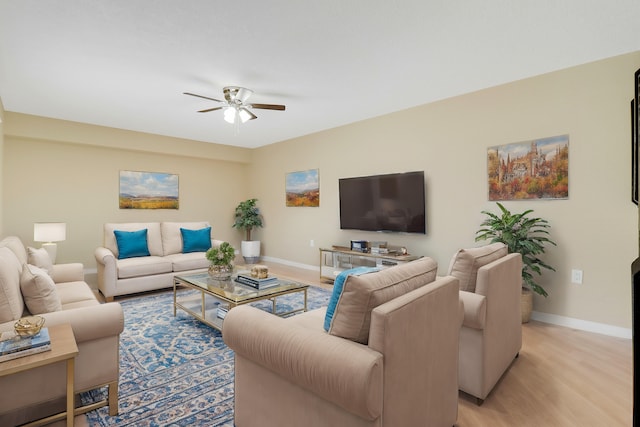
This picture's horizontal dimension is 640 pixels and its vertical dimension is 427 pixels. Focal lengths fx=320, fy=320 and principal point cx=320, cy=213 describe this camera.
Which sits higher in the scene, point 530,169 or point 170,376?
point 530,169

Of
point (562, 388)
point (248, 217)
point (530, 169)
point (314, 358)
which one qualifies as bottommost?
point (562, 388)

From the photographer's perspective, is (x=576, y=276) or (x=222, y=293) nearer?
(x=222, y=293)

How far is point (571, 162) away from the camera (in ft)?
10.1

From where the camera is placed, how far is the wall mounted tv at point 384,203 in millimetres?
4188

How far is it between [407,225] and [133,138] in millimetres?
4766

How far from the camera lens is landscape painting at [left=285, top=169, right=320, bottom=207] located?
5723mm

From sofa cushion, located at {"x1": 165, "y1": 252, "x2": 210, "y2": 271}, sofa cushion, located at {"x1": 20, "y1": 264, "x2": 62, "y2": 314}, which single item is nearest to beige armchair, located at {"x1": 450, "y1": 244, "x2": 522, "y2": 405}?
sofa cushion, located at {"x1": 20, "y1": 264, "x2": 62, "y2": 314}

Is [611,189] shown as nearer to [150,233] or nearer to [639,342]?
[639,342]

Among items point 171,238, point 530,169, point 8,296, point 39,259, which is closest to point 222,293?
point 8,296

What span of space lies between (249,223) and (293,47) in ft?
15.1

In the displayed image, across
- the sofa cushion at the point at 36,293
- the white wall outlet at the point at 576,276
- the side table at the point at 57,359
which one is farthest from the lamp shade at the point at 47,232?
the white wall outlet at the point at 576,276

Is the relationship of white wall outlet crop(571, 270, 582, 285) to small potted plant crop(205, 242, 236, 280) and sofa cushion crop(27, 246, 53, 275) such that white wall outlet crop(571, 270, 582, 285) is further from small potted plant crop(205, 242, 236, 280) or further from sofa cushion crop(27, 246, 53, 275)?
sofa cushion crop(27, 246, 53, 275)

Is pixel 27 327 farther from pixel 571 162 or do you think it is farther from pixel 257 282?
pixel 571 162

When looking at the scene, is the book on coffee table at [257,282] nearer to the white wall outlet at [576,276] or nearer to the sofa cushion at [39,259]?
the sofa cushion at [39,259]
